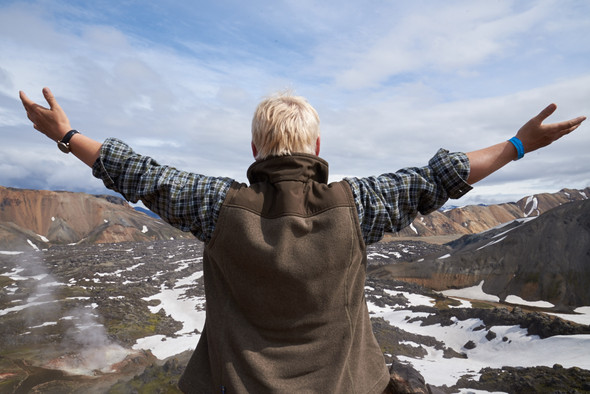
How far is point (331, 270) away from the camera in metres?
2.33

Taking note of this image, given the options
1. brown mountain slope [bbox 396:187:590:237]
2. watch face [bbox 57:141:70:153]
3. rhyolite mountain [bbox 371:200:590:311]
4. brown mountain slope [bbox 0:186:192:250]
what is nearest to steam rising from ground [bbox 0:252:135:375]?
watch face [bbox 57:141:70:153]

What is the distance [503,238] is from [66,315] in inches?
2254

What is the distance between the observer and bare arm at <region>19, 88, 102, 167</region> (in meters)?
2.59

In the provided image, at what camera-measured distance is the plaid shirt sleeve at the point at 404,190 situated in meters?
2.49

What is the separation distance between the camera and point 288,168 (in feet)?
7.85

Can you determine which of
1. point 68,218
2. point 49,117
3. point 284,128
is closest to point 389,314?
→ point 284,128

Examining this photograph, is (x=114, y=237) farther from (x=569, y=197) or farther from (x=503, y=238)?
(x=569, y=197)

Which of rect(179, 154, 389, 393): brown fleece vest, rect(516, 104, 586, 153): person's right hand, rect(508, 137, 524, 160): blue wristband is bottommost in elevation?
rect(179, 154, 389, 393): brown fleece vest

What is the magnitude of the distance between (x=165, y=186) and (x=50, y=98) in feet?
3.31

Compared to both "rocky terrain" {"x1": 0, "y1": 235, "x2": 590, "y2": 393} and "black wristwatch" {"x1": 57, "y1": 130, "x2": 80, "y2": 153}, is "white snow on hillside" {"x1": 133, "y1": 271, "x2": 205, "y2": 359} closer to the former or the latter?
"rocky terrain" {"x1": 0, "y1": 235, "x2": 590, "y2": 393}

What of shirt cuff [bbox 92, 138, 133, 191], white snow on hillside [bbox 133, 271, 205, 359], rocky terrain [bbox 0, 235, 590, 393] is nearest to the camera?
shirt cuff [bbox 92, 138, 133, 191]

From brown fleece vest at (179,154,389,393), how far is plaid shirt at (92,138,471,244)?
5.9 inches

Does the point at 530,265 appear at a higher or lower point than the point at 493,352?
higher

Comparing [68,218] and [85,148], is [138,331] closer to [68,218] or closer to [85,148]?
[85,148]
